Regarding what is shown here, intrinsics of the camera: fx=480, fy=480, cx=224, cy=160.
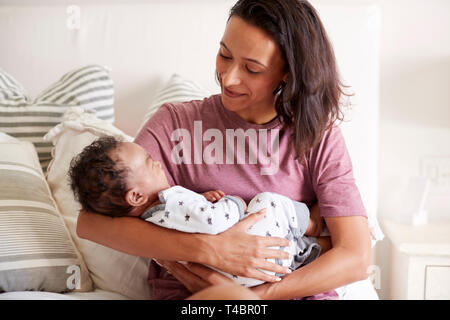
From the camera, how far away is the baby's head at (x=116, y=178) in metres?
0.91

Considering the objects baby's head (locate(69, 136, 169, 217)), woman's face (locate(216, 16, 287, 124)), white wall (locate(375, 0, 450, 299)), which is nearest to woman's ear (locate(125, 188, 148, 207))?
baby's head (locate(69, 136, 169, 217))

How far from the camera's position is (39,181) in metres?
1.23

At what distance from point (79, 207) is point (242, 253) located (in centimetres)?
53

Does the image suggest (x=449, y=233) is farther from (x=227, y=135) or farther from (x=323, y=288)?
(x=227, y=135)

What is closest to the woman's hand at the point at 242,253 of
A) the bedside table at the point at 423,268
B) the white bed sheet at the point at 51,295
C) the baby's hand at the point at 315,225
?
the baby's hand at the point at 315,225

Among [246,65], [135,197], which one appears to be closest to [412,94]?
[246,65]

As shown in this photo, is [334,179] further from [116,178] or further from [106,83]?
[106,83]

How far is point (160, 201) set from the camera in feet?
3.23

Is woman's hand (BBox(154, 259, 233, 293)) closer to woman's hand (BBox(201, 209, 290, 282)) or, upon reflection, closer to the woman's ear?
woman's hand (BBox(201, 209, 290, 282))

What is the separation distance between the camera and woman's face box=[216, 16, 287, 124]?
98cm

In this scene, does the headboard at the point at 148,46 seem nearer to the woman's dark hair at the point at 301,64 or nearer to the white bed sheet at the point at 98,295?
the white bed sheet at the point at 98,295
